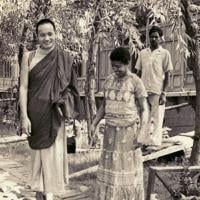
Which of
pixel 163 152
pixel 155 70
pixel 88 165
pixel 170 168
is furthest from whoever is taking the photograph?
pixel 88 165

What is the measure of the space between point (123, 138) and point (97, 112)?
50 centimetres

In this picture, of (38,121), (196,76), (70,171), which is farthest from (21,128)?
(70,171)

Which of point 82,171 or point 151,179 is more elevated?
point 151,179

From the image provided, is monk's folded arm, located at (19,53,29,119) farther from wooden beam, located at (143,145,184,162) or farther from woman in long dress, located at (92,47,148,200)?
wooden beam, located at (143,145,184,162)

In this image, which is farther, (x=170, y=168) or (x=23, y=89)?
(x=170, y=168)

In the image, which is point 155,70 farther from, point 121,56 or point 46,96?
point 46,96

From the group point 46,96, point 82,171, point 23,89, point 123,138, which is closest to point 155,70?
point 82,171

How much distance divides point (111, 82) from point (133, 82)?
0.80ft

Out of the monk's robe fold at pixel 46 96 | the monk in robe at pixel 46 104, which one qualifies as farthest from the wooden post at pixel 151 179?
the monk's robe fold at pixel 46 96

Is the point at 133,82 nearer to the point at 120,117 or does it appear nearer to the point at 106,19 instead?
the point at 120,117

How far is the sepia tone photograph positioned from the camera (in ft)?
14.7

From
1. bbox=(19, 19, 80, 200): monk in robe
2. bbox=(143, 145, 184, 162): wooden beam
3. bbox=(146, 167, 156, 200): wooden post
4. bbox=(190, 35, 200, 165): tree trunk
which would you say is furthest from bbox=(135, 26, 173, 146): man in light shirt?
bbox=(19, 19, 80, 200): monk in robe

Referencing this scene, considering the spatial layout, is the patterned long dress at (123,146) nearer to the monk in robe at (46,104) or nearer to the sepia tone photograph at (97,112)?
the sepia tone photograph at (97,112)

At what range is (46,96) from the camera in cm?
442
